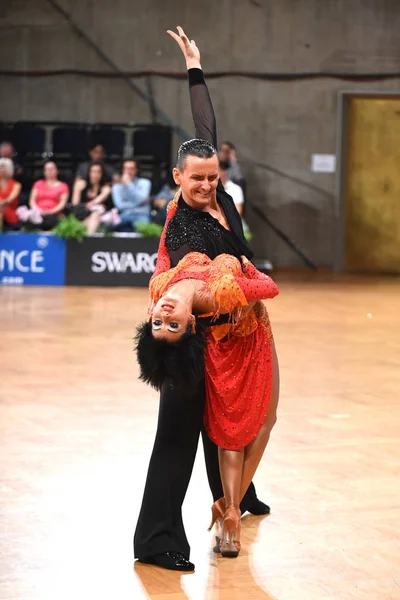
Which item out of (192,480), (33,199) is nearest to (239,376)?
(192,480)

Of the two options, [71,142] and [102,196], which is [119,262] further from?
[71,142]

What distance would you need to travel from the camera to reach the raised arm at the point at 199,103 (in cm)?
402

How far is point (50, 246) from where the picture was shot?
1302 centimetres

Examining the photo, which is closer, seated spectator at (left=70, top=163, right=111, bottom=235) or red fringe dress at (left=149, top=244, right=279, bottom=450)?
red fringe dress at (left=149, top=244, right=279, bottom=450)

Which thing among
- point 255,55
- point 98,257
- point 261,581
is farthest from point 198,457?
point 255,55

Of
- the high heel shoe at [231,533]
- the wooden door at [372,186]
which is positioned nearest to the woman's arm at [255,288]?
the high heel shoe at [231,533]

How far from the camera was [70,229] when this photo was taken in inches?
500

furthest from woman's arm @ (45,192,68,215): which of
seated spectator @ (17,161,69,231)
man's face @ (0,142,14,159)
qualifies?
man's face @ (0,142,14,159)

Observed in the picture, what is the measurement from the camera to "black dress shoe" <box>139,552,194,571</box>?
12.0 ft

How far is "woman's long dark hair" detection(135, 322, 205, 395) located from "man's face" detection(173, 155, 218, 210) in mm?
523

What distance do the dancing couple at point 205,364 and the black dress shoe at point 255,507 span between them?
12.5 inches

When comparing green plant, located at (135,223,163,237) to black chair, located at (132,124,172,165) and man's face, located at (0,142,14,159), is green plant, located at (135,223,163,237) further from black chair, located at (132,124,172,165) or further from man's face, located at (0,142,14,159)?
man's face, located at (0,142,14,159)

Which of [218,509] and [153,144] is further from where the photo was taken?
[153,144]

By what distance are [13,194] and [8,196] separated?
2.8 inches
